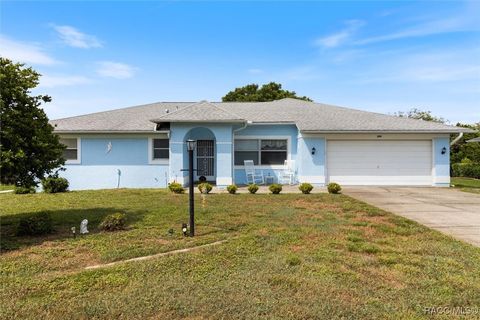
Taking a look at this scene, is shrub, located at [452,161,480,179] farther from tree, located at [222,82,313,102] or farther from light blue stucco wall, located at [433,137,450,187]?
tree, located at [222,82,313,102]

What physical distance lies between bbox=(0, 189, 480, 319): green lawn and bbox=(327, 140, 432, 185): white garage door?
7.79m

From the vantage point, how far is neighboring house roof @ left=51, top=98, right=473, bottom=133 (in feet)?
46.3

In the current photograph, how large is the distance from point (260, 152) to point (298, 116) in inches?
110

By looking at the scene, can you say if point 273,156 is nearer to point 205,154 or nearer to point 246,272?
point 205,154

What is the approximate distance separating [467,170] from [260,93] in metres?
24.2

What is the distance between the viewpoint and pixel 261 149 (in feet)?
51.2

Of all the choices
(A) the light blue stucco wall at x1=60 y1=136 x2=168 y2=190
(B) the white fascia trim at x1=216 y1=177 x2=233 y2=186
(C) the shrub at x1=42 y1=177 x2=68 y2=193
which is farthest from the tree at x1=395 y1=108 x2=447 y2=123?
(C) the shrub at x1=42 y1=177 x2=68 y2=193

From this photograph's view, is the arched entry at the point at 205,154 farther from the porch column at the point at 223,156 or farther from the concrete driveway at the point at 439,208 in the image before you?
the concrete driveway at the point at 439,208

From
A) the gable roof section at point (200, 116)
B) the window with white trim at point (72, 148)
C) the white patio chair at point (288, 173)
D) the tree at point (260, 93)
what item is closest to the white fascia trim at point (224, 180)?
the gable roof section at point (200, 116)

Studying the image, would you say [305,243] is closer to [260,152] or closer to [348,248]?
[348,248]

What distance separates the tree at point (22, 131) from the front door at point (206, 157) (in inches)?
380

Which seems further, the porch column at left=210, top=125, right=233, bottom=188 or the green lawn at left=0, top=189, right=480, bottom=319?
the porch column at left=210, top=125, right=233, bottom=188

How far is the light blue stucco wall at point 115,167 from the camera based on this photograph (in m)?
15.1

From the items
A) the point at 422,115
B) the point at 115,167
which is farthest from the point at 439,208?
the point at 422,115
